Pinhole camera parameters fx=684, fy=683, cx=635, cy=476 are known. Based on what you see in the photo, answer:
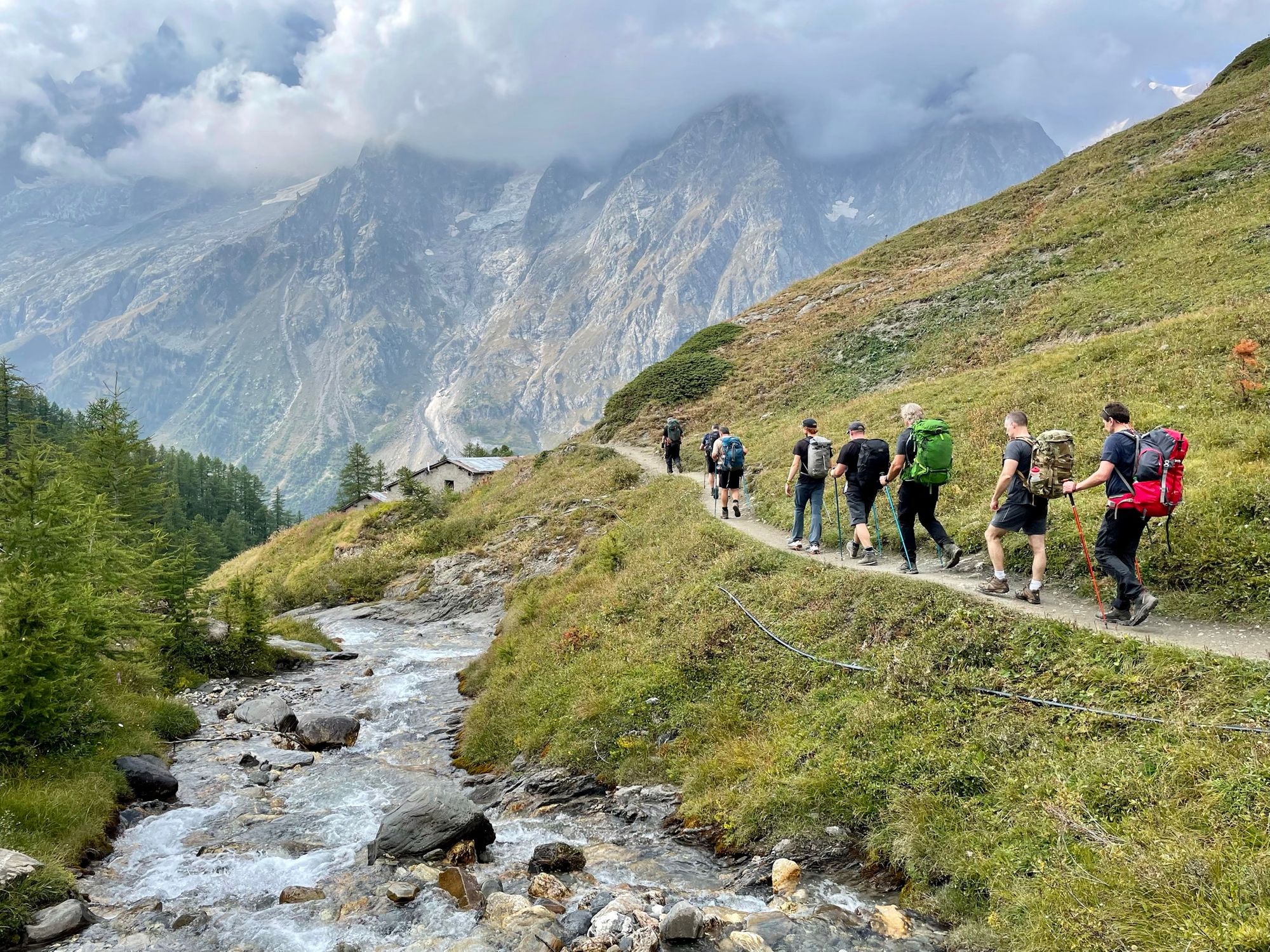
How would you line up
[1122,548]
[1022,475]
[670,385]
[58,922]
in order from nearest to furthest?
[58,922], [1122,548], [1022,475], [670,385]

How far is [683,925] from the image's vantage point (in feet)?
23.0

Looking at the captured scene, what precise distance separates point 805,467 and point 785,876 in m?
10.4

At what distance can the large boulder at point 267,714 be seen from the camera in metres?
17.1

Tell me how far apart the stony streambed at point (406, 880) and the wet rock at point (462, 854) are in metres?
0.14

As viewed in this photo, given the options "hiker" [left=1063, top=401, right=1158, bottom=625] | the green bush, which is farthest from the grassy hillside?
"hiker" [left=1063, top=401, right=1158, bottom=625]

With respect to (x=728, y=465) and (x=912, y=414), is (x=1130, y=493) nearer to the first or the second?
(x=912, y=414)

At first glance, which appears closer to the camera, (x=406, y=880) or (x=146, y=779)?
(x=406, y=880)

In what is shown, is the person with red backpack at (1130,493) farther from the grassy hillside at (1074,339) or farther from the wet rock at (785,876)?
the wet rock at (785,876)

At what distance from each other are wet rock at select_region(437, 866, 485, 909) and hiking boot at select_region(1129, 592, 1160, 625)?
9368 millimetres

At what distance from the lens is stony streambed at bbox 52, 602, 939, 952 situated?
287 inches

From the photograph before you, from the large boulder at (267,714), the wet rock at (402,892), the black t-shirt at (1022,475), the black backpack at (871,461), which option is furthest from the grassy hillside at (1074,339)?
the large boulder at (267,714)

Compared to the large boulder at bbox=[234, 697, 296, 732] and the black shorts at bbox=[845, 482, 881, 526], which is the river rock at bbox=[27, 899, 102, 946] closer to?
the large boulder at bbox=[234, 697, 296, 732]

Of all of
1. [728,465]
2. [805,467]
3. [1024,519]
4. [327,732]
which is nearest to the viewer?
[1024,519]

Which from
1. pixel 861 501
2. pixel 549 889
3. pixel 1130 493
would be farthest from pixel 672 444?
pixel 549 889
